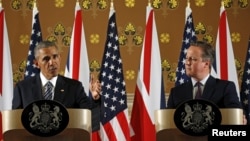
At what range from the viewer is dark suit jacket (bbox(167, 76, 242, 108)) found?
4625 mm

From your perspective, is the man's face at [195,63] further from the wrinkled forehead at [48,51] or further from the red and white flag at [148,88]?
the red and white flag at [148,88]

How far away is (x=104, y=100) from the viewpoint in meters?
6.87

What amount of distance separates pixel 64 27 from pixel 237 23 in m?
2.24

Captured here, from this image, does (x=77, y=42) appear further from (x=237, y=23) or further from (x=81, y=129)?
(x=81, y=129)

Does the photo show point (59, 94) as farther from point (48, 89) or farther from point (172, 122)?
point (172, 122)

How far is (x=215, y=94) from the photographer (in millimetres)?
4664

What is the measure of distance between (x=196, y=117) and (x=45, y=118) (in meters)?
1.05

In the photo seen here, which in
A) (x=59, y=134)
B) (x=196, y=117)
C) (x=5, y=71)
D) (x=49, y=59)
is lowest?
(x=59, y=134)

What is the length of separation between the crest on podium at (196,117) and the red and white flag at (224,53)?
2.76 meters

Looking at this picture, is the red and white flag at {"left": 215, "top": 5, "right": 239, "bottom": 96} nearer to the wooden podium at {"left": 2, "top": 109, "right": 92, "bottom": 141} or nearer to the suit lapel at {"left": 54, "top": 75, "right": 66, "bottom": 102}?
the suit lapel at {"left": 54, "top": 75, "right": 66, "bottom": 102}

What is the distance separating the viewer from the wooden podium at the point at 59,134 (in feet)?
13.6

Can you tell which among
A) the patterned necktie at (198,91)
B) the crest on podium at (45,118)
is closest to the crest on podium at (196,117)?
the patterned necktie at (198,91)

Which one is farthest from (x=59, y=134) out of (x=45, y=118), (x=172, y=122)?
(x=172, y=122)

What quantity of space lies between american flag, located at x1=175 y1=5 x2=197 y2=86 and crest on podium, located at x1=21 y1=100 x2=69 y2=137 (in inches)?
117
